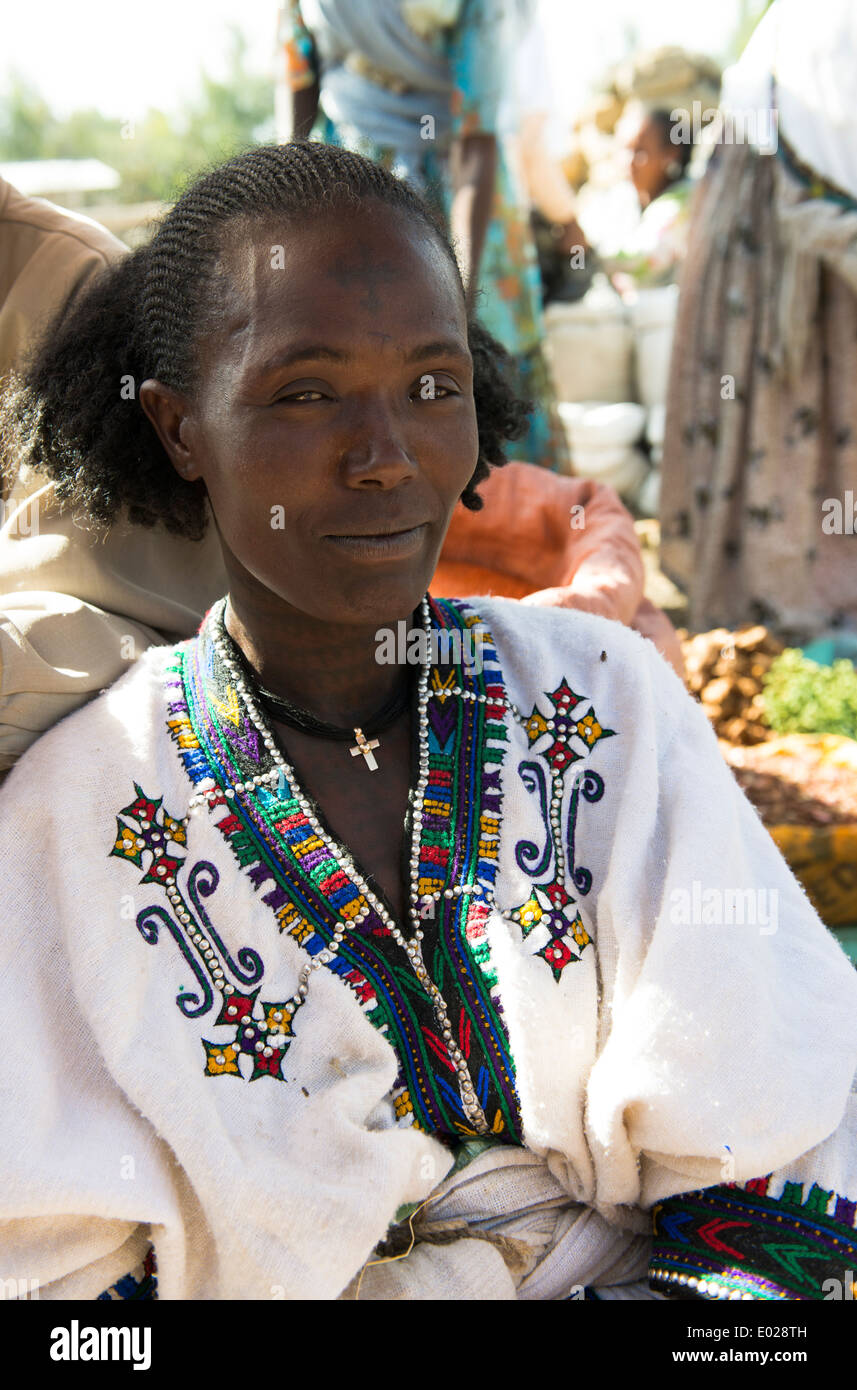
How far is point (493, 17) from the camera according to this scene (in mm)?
3943

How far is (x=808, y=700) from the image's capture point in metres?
3.91

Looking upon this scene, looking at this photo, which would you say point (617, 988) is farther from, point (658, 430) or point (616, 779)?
point (658, 430)

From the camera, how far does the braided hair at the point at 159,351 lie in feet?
5.02

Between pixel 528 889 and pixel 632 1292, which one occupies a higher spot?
pixel 528 889

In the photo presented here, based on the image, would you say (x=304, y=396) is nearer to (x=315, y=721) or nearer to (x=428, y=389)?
(x=428, y=389)

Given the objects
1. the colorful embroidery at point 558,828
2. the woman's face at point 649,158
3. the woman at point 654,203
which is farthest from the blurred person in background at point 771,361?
the colorful embroidery at point 558,828

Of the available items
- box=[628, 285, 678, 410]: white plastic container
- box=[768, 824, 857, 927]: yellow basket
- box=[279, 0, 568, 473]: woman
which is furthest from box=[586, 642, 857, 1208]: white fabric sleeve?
box=[628, 285, 678, 410]: white plastic container

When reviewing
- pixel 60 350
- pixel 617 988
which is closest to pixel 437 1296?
pixel 617 988

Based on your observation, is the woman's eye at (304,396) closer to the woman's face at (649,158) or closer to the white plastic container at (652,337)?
the white plastic container at (652,337)

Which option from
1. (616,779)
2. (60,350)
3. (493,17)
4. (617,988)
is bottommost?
(617,988)

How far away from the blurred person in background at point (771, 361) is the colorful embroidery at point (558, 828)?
3762 millimetres

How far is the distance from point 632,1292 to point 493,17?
365 cm

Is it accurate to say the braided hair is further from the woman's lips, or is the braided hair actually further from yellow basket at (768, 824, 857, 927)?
yellow basket at (768, 824, 857, 927)
